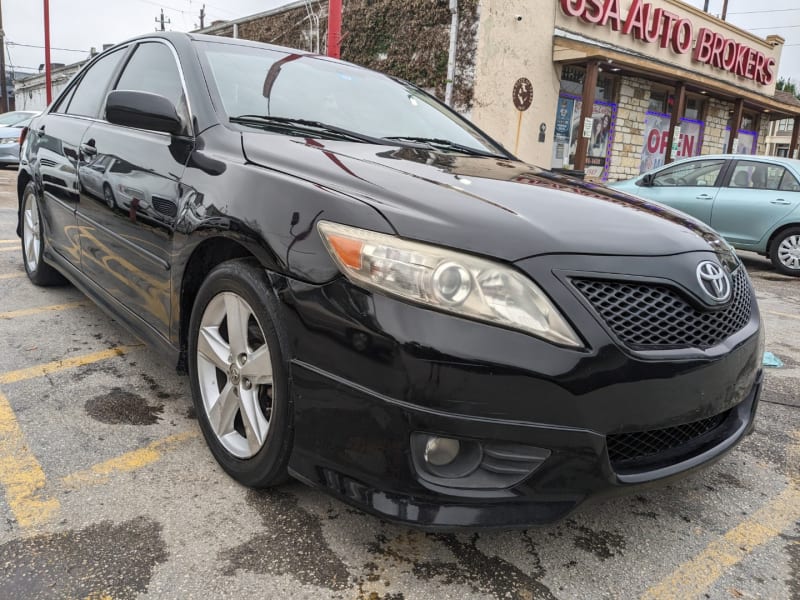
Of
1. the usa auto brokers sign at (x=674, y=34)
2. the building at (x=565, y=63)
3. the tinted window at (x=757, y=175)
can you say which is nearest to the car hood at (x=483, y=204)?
the tinted window at (x=757, y=175)

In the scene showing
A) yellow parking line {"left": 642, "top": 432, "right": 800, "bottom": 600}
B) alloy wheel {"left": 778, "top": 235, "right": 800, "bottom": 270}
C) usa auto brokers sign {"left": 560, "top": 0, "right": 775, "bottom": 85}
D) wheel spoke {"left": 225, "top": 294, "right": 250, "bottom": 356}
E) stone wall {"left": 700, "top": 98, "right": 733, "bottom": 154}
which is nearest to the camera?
yellow parking line {"left": 642, "top": 432, "right": 800, "bottom": 600}

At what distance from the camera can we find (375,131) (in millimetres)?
2652

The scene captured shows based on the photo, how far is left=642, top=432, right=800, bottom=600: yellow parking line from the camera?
5.60 feet

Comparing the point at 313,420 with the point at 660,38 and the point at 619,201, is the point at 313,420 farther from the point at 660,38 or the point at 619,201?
the point at 660,38

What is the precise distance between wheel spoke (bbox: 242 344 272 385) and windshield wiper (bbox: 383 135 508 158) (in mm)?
1154

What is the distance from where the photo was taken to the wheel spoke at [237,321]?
194 cm

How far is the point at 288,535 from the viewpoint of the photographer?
183 centimetres

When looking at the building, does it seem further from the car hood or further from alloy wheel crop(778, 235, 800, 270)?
the car hood

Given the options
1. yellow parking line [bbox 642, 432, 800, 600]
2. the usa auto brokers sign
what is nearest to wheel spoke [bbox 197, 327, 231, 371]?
yellow parking line [bbox 642, 432, 800, 600]

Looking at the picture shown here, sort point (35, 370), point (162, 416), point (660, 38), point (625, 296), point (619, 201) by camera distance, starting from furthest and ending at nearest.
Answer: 1. point (660, 38)
2. point (35, 370)
3. point (162, 416)
4. point (619, 201)
5. point (625, 296)

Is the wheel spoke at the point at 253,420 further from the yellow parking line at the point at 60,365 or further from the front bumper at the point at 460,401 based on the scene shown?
the yellow parking line at the point at 60,365

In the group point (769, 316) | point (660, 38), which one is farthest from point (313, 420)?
point (660, 38)

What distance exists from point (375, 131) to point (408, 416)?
1524mm

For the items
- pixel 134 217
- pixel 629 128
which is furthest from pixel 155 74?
pixel 629 128
